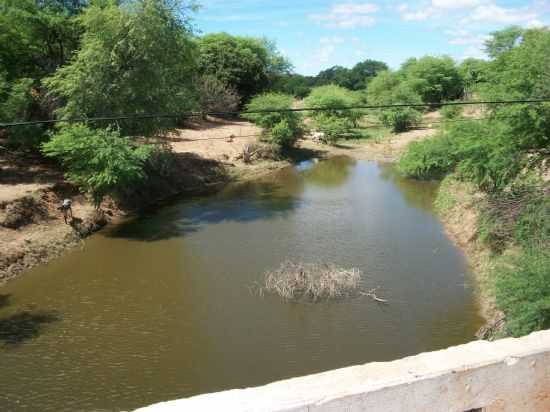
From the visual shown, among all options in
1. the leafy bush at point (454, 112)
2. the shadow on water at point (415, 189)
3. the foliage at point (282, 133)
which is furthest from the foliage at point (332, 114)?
the shadow on water at point (415, 189)

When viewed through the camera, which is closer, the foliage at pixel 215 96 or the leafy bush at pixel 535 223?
the leafy bush at pixel 535 223

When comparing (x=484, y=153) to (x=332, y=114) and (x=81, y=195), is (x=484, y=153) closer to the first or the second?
(x=81, y=195)

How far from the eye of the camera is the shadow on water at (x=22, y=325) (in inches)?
480

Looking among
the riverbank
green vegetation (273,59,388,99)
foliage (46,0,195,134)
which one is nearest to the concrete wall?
the riverbank

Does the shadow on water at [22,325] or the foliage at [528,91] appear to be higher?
the foliage at [528,91]

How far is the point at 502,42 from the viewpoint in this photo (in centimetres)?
1842

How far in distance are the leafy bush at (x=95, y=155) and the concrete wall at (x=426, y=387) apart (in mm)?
16708

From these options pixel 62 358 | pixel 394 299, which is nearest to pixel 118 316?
pixel 62 358

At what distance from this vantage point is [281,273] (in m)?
15.0

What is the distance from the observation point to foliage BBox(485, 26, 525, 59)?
719 inches

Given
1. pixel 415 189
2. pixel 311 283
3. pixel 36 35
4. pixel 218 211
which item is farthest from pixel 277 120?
pixel 311 283

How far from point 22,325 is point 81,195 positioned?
30.0 ft

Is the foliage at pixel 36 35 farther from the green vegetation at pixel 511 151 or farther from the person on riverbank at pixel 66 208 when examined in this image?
the green vegetation at pixel 511 151

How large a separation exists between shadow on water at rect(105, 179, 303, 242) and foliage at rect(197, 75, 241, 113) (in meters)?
13.2
